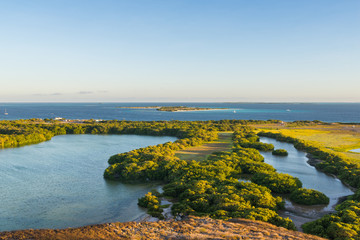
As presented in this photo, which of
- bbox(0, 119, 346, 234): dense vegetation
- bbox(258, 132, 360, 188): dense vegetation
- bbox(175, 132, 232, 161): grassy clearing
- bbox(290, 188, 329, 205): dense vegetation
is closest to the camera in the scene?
bbox(0, 119, 346, 234): dense vegetation

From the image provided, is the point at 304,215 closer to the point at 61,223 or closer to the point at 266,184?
the point at 266,184

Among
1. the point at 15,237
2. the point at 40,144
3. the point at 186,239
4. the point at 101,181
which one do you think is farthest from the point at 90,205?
the point at 40,144

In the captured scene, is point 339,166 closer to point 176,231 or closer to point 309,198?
point 309,198

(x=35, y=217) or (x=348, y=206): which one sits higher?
(x=348, y=206)

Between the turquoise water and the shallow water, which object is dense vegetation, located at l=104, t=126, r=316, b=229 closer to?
the shallow water

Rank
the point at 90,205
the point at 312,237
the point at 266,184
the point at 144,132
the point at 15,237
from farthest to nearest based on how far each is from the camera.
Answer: the point at 144,132 → the point at 266,184 → the point at 90,205 → the point at 312,237 → the point at 15,237

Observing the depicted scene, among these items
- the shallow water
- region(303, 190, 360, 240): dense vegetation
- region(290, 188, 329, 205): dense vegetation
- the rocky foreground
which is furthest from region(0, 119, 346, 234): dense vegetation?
region(290, 188, 329, 205): dense vegetation

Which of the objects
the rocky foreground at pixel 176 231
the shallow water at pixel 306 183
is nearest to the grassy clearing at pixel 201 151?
the shallow water at pixel 306 183
